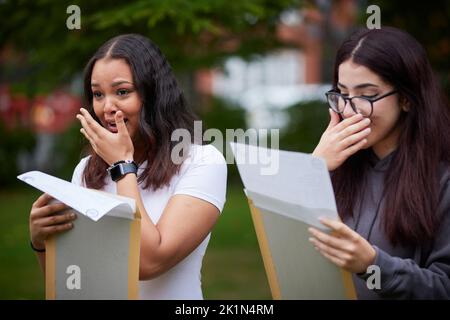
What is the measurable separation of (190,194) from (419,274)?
0.84m

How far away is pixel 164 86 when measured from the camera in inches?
103

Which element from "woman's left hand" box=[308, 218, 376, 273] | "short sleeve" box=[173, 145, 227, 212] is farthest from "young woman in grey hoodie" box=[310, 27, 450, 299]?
"short sleeve" box=[173, 145, 227, 212]

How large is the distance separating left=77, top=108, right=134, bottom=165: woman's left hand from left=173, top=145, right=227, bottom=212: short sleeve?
9.2 inches

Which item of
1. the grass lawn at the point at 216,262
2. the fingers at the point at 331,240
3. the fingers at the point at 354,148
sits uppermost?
the fingers at the point at 354,148

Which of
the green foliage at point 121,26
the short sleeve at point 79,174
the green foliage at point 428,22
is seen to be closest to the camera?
the short sleeve at point 79,174

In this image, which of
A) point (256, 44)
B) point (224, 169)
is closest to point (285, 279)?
point (224, 169)

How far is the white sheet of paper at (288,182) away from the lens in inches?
73.1

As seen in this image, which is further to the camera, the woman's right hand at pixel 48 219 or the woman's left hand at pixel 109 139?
the woman's left hand at pixel 109 139

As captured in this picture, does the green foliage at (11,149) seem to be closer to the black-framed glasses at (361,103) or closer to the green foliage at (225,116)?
the green foliage at (225,116)

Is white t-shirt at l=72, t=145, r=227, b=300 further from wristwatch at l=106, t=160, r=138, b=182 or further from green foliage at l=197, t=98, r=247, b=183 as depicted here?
green foliage at l=197, t=98, r=247, b=183

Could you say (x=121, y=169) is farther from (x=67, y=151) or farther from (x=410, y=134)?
(x=67, y=151)

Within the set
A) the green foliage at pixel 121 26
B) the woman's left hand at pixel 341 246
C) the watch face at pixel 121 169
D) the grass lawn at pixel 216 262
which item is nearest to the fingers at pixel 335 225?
the woman's left hand at pixel 341 246

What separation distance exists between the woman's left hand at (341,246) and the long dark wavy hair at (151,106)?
75 cm

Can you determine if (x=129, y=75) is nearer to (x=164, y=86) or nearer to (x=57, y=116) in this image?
(x=164, y=86)
